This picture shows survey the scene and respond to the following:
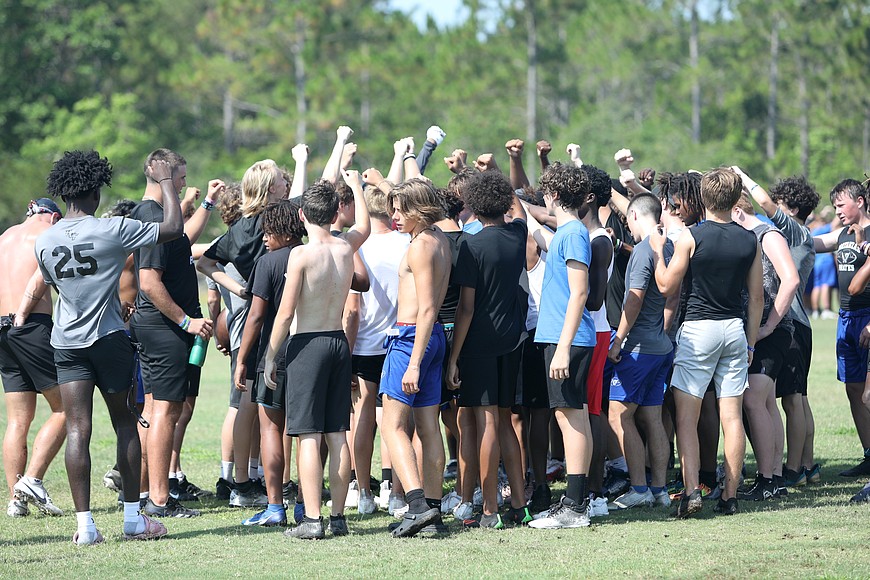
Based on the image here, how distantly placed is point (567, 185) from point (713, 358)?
154cm

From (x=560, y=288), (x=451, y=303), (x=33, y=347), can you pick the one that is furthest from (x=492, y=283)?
(x=33, y=347)

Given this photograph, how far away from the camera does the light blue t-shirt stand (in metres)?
7.29

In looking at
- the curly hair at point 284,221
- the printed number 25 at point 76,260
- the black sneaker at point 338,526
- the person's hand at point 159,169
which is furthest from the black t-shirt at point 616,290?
the printed number 25 at point 76,260

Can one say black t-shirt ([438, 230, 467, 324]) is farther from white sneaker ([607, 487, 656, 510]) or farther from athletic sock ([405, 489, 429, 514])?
white sneaker ([607, 487, 656, 510])

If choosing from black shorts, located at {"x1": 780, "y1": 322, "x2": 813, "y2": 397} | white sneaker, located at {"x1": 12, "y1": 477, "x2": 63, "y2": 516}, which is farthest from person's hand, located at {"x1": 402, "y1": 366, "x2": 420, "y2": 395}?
black shorts, located at {"x1": 780, "y1": 322, "x2": 813, "y2": 397}

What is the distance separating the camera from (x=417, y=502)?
7156 mm

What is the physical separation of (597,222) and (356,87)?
41574 mm

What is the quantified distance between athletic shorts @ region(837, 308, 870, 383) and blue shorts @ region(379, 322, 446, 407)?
3.82 metres

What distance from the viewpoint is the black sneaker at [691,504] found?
7496 millimetres

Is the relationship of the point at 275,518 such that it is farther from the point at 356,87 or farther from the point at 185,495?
the point at 356,87

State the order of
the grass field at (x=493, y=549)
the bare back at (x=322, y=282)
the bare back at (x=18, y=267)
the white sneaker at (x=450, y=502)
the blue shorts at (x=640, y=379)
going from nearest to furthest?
the grass field at (x=493, y=549) → the bare back at (x=322, y=282) → the white sneaker at (x=450, y=502) → the blue shorts at (x=640, y=379) → the bare back at (x=18, y=267)

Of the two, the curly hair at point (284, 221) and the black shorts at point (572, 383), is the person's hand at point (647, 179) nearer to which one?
the black shorts at point (572, 383)

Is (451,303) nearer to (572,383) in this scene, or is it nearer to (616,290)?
(572,383)

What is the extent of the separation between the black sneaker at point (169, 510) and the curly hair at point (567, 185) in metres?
3.41
